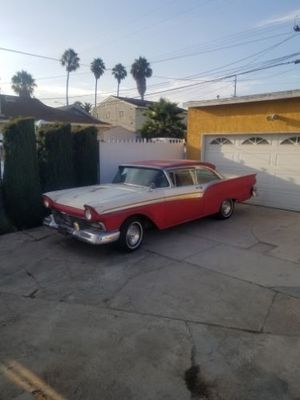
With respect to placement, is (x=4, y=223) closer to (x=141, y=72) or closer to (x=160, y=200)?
(x=160, y=200)

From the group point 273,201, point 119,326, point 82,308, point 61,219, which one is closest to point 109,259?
point 61,219

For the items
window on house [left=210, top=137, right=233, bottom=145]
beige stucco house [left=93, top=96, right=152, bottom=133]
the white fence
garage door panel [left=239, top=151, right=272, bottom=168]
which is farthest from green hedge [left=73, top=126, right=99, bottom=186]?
beige stucco house [left=93, top=96, right=152, bottom=133]

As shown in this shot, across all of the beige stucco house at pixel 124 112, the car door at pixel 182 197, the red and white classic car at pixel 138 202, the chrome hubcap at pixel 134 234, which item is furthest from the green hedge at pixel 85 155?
the beige stucco house at pixel 124 112

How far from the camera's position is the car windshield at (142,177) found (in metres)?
6.80

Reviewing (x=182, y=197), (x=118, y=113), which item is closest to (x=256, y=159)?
(x=182, y=197)

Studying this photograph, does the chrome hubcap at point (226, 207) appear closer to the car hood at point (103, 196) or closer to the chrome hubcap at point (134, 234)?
the car hood at point (103, 196)

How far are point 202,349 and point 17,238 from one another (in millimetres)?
5018

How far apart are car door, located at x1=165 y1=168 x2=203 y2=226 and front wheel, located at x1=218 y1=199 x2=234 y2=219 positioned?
108cm

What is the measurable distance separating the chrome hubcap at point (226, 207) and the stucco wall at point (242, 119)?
9.49ft

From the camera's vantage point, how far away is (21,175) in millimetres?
7730

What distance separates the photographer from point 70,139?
859 cm

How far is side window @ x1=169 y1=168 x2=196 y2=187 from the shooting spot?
275 inches

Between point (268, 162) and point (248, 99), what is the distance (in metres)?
2.00

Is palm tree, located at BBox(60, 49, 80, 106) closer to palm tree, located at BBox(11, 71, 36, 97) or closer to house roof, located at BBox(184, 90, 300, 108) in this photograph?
palm tree, located at BBox(11, 71, 36, 97)
